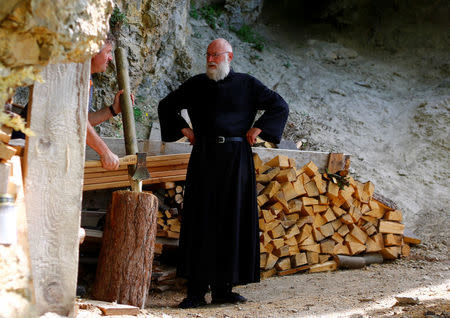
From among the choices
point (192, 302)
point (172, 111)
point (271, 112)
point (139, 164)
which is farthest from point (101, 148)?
point (271, 112)

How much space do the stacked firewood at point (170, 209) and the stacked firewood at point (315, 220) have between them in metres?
0.81

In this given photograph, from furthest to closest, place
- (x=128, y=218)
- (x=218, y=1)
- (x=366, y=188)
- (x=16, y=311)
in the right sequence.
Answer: (x=218, y=1) < (x=366, y=188) < (x=128, y=218) < (x=16, y=311)

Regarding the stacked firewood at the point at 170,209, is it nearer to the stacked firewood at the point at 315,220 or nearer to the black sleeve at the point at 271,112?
the stacked firewood at the point at 315,220

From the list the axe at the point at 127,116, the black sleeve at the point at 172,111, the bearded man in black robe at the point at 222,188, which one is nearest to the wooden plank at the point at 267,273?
the bearded man in black robe at the point at 222,188

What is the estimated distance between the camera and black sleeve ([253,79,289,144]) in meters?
4.56

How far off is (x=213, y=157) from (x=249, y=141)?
339 mm

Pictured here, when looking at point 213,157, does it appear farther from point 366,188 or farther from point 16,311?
point 16,311

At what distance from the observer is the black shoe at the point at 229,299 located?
436 centimetres

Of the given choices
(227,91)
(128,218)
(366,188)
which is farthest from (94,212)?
(366,188)

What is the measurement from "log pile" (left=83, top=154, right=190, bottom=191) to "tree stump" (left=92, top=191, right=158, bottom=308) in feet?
3.60

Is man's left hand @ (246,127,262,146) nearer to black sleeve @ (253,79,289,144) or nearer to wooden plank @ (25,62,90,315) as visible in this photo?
black sleeve @ (253,79,289,144)

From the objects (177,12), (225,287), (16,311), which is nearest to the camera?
(16,311)

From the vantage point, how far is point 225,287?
4.43 meters

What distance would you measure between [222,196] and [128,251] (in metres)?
0.94
